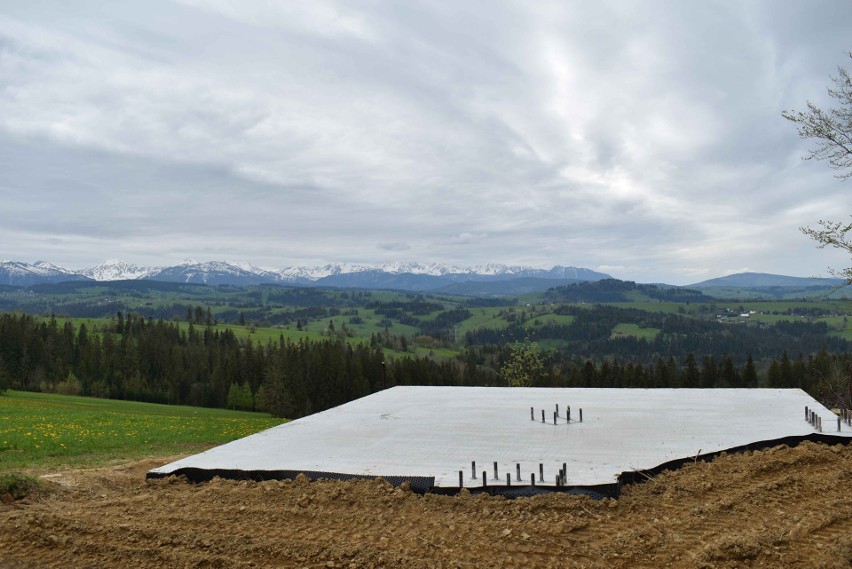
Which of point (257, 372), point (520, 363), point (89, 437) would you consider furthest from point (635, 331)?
point (89, 437)

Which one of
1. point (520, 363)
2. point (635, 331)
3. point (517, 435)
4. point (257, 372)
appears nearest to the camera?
point (517, 435)

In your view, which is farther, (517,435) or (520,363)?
(520,363)

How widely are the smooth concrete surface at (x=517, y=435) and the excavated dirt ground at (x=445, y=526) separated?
0.68 meters

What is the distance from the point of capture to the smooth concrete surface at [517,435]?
28.2 feet

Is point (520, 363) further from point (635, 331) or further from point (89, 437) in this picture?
point (635, 331)

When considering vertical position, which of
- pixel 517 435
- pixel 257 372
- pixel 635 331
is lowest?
pixel 257 372

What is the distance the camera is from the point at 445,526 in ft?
21.1

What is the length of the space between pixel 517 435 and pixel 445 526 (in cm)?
475

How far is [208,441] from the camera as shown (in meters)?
17.8

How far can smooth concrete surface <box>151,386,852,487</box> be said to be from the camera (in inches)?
338

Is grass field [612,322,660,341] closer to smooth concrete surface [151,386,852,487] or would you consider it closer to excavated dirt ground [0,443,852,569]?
smooth concrete surface [151,386,852,487]

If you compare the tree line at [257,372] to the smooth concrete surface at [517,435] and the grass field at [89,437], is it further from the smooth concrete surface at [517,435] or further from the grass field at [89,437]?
the smooth concrete surface at [517,435]

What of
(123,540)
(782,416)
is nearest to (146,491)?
(123,540)

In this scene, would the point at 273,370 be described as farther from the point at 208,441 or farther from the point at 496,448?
the point at 496,448
